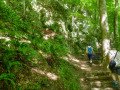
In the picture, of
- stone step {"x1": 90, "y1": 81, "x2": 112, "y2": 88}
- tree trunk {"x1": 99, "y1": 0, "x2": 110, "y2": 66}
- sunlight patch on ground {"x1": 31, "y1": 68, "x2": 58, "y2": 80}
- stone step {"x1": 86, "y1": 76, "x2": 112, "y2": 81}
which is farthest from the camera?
tree trunk {"x1": 99, "y1": 0, "x2": 110, "y2": 66}

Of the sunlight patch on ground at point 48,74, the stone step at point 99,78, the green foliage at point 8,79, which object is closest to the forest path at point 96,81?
the stone step at point 99,78

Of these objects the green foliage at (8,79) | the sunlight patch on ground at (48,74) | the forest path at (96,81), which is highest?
the green foliage at (8,79)

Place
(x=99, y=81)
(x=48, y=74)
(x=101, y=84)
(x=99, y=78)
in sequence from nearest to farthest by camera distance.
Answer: (x=48, y=74), (x=101, y=84), (x=99, y=81), (x=99, y=78)

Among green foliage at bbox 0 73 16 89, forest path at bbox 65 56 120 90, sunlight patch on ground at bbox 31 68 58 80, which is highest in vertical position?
green foliage at bbox 0 73 16 89

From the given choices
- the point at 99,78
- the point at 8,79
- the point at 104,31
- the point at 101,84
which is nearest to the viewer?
the point at 8,79

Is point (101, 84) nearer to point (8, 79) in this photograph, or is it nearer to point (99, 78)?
point (99, 78)

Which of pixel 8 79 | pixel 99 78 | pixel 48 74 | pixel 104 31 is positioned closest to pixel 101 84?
pixel 99 78

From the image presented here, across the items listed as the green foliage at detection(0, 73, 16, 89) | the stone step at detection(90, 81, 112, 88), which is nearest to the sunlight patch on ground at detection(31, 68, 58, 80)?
the green foliage at detection(0, 73, 16, 89)

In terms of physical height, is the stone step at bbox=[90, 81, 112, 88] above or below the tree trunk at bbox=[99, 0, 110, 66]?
below

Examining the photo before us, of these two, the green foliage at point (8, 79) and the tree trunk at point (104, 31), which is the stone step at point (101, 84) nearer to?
the tree trunk at point (104, 31)

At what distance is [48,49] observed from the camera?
13297mm

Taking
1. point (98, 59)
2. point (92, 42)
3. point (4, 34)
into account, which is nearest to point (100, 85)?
point (4, 34)

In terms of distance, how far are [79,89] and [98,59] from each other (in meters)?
8.87

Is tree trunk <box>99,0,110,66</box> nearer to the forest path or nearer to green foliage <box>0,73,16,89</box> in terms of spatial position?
the forest path
